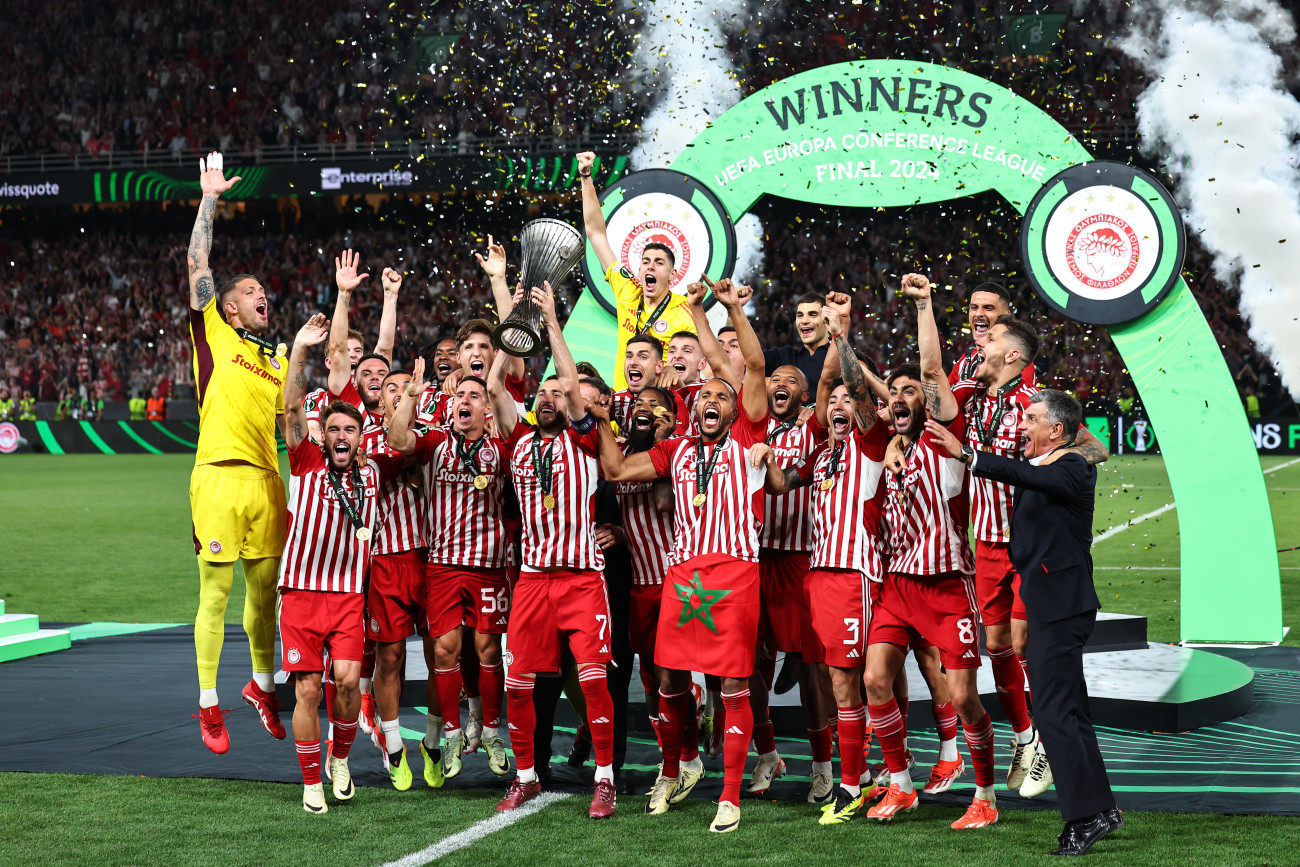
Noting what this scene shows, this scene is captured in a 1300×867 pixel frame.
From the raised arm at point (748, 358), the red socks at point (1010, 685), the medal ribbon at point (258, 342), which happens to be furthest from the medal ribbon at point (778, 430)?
the medal ribbon at point (258, 342)

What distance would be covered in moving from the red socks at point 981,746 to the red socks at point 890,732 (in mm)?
251

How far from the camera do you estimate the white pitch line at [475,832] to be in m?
4.20

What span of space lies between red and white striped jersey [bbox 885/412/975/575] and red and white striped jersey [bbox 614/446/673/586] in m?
0.91

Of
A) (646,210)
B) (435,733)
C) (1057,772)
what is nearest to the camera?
(1057,772)

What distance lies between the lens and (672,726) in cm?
480

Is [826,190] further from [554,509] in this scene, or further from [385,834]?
[385,834]

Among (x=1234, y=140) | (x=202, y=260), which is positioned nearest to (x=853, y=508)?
(x=202, y=260)

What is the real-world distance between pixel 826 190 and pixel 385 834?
498 cm

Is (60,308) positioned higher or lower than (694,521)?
higher

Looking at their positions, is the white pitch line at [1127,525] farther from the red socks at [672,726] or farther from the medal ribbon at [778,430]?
the red socks at [672,726]

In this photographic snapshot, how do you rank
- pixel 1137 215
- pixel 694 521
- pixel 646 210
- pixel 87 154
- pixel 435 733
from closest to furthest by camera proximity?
pixel 694 521, pixel 435 733, pixel 1137 215, pixel 646 210, pixel 87 154

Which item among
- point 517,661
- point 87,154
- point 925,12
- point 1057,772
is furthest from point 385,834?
point 87,154

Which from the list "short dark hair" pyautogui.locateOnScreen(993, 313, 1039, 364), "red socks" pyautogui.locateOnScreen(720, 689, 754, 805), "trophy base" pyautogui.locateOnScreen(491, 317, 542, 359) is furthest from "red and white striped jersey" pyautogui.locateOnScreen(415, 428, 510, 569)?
"short dark hair" pyautogui.locateOnScreen(993, 313, 1039, 364)

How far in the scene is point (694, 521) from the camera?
15.6ft
